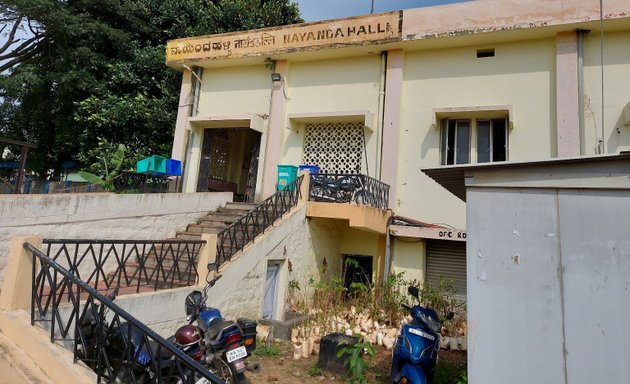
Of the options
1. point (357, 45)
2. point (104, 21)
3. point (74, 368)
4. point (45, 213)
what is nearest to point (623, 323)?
point (74, 368)

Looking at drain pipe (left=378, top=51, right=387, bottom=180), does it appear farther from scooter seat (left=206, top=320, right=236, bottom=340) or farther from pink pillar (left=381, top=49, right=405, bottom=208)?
scooter seat (left=206, top=320, right=236, bottom=340)

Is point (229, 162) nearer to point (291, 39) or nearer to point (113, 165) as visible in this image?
point (113, 165)

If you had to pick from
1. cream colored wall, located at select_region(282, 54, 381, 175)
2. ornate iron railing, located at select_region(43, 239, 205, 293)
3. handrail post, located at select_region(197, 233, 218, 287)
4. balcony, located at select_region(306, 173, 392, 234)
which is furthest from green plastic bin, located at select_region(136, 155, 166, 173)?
handrail post, located at select_region(197, 233, 218, 287)

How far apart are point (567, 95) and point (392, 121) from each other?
382 centimetres

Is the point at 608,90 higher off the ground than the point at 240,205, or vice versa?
the point at 608,90

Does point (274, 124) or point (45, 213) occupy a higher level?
point (274, 124)

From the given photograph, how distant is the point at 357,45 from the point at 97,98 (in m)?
9.29

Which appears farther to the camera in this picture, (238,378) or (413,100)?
(413,100)

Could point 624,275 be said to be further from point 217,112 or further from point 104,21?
point 104,21

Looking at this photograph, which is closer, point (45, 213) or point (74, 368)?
point (74, 368)

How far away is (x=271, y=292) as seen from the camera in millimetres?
7723

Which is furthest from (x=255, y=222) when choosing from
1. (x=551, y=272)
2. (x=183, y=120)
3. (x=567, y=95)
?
(x=567, y=95)

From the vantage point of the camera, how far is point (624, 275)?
3.10 metres

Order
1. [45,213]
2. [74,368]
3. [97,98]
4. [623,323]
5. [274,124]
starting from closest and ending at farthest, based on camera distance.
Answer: [623,323], [74,368], [45,213], [274,124], [97,98]
